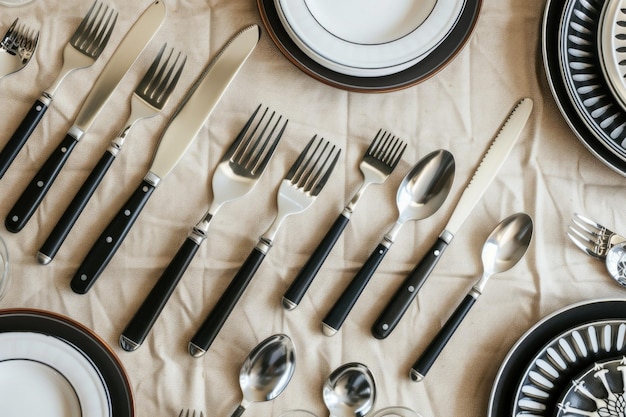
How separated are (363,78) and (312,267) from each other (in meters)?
0.25

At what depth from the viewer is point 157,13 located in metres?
0.74

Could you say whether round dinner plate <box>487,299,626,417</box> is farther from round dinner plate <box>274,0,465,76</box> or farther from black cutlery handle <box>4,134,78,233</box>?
black cutlery handle <box>4,134,78,233</box>

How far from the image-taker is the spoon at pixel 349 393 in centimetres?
71

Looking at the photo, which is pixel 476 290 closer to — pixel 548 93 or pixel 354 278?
pixel 354 278

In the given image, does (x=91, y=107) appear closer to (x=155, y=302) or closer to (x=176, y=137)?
(x=176, y=137)

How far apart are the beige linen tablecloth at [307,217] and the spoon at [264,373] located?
0.07ft

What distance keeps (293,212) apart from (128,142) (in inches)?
8.9

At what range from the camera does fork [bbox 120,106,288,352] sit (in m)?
0.68

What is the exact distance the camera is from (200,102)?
74 cm

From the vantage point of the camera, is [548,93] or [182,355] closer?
[182,355]

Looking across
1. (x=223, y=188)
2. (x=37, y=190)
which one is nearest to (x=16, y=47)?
(x=37, y=190)

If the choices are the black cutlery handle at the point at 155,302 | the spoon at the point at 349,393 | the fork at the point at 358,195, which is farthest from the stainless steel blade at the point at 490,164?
the black cutlery handle at the point at 155,302

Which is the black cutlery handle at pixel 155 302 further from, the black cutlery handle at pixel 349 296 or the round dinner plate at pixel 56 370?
A: the black cutlery handle at pixel 349 296

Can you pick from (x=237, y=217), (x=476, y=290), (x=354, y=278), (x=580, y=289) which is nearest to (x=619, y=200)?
(x=580, y=289)
